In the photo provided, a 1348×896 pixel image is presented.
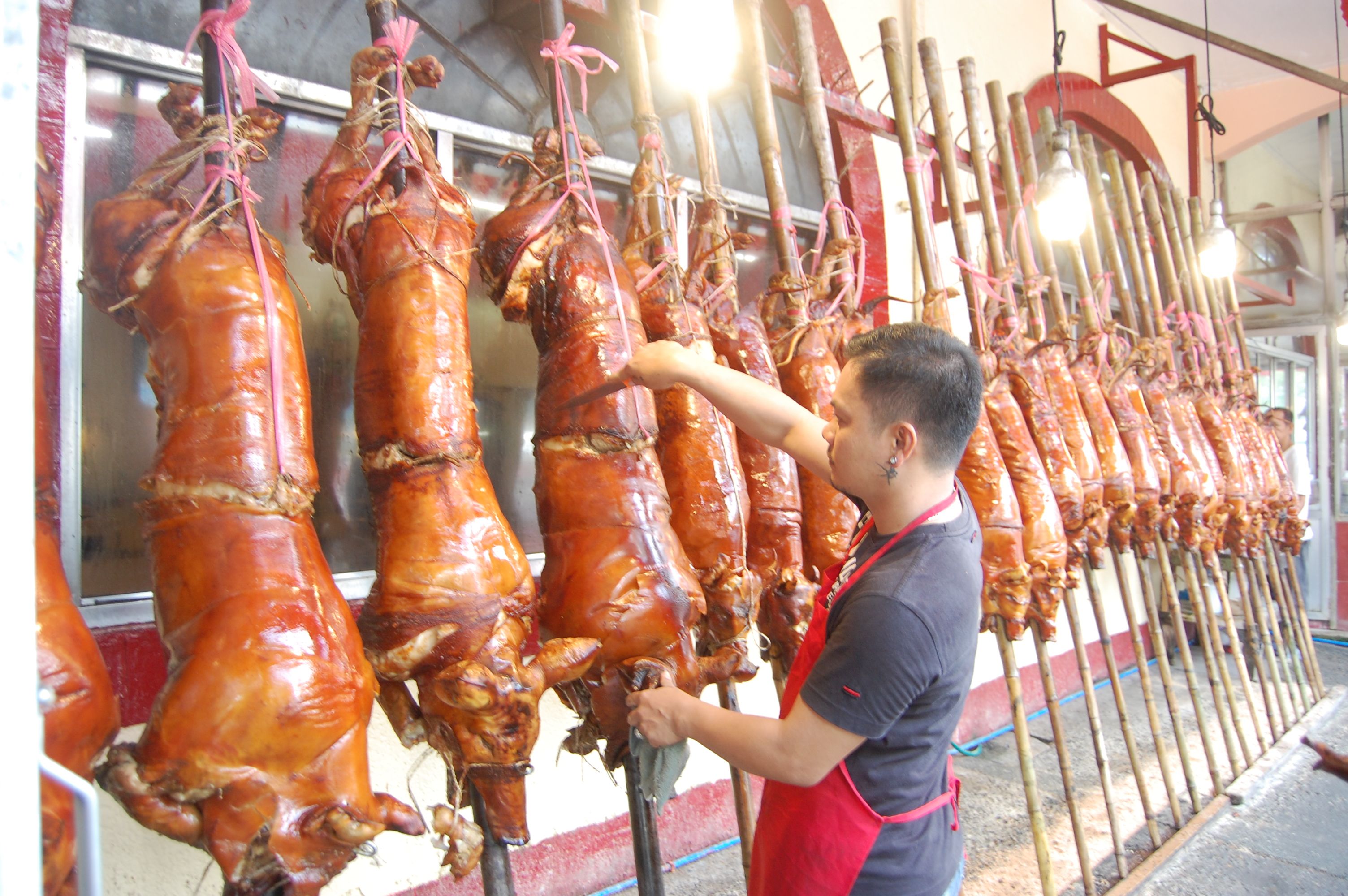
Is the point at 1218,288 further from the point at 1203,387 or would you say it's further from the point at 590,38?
the point at 590,38

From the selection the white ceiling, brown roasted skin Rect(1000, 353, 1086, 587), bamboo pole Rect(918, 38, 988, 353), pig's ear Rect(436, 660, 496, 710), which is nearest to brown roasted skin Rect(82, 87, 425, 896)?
pig's ear Rect(436, 660, 496, 710)

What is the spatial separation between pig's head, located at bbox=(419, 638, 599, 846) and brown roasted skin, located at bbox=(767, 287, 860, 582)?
103 cm

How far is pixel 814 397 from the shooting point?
2.44 m

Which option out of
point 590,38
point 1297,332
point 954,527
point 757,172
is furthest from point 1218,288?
point 954,527

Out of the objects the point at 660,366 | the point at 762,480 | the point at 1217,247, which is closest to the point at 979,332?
the point at 762,480

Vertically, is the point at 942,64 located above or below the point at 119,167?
above

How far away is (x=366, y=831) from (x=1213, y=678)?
447 centimetres

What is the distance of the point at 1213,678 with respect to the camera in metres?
4.30

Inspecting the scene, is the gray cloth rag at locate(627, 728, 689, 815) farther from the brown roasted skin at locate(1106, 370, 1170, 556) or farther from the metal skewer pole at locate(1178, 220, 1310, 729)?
the metal skewer pole at locate(1178, 220, 1310, 729)

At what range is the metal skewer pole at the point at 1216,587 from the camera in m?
4.38

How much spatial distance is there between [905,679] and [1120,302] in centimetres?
458

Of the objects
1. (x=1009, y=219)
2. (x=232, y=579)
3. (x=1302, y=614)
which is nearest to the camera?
(x=232, y=579)

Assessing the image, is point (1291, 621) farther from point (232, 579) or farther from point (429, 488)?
point (232, 579)

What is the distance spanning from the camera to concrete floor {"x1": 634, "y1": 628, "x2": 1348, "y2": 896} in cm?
316
